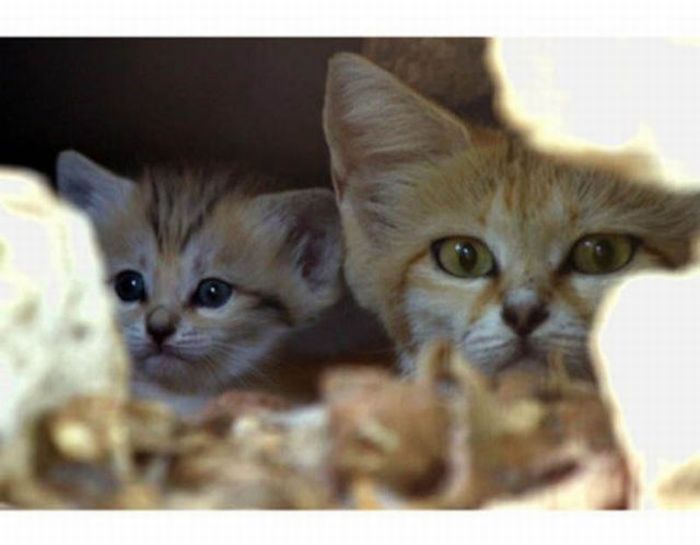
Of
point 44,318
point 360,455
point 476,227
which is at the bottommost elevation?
point 360,455

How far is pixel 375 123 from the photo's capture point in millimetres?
1697

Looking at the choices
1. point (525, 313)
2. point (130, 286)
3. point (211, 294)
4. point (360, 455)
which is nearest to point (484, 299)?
point (525, 313)

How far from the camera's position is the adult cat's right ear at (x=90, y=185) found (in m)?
1.70

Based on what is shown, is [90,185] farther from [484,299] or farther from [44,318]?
[484,299]

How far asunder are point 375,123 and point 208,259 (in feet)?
0.96

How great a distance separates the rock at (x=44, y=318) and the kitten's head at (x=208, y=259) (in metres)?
0.04

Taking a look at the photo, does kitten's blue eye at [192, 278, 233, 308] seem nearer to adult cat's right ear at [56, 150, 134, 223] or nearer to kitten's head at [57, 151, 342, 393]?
kitten's head at [57, 151, 342, 393]

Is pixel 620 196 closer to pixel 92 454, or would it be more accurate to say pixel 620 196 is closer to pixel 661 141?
pixel 661 141

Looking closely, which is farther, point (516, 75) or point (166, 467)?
point (516, 75)

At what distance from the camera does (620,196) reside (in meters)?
1.65

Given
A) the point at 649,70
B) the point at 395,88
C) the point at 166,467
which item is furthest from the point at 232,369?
the point at 649,70

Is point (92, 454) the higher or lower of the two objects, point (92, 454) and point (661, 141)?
the lower
